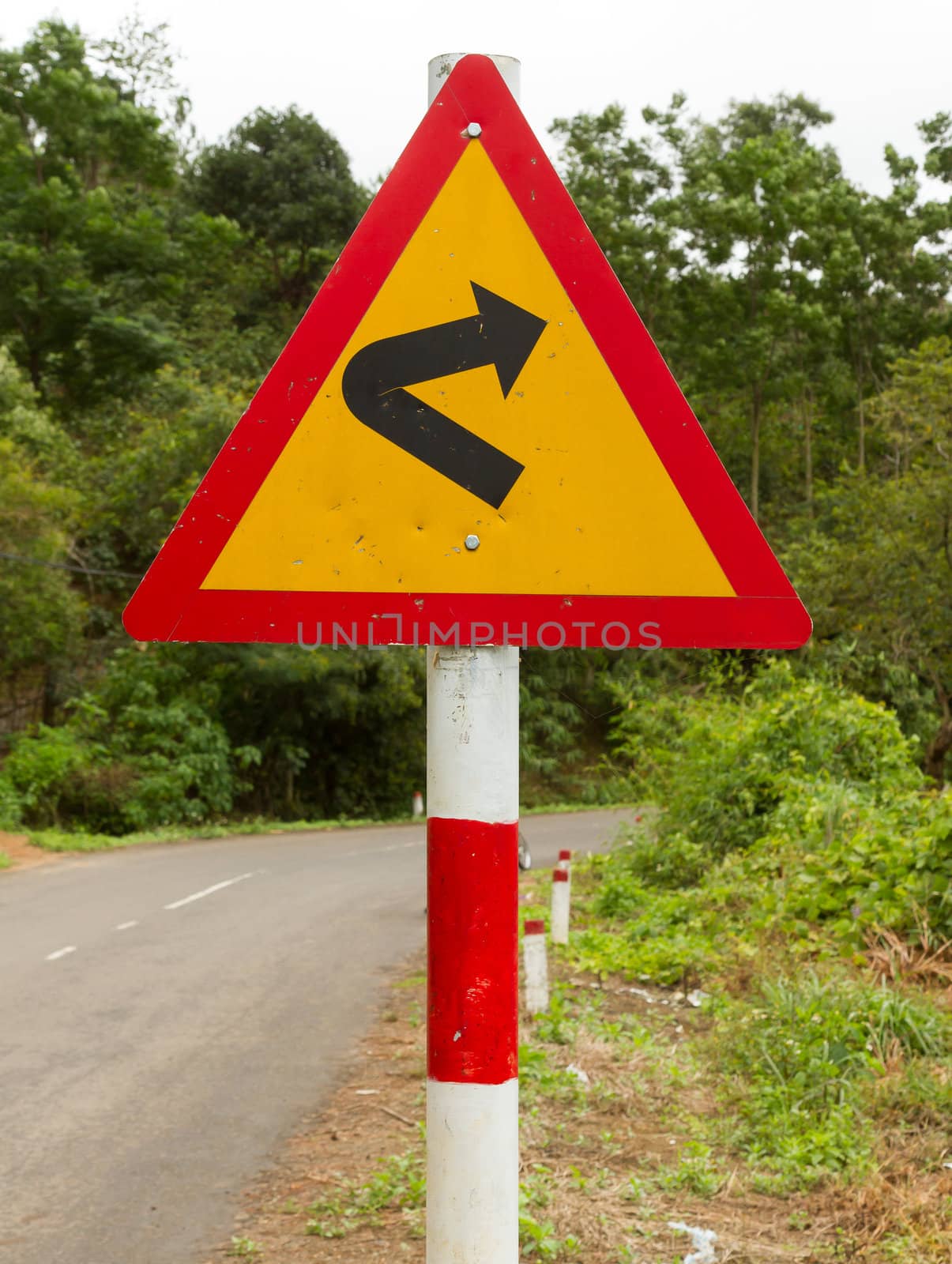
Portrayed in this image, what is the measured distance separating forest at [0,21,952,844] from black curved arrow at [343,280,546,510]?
43.8 feet

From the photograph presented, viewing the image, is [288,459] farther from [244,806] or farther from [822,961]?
[244,806]

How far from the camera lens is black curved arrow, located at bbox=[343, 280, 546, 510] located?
69.5 inches

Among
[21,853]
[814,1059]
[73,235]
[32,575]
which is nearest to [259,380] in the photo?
[73,235]

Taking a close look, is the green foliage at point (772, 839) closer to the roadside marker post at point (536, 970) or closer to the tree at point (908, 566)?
the roadside marker post at point (536, 970)

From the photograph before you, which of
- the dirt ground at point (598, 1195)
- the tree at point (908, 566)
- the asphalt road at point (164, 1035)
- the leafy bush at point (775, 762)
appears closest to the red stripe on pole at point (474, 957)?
the dirt ground at point (598, 1195)

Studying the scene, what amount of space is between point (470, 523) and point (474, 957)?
0.61 metres

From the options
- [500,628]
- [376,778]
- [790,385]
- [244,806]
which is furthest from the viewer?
[790,385]

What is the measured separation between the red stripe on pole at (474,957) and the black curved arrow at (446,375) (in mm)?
484

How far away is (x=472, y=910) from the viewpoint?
1737mm

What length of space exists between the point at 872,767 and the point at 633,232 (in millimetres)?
21795

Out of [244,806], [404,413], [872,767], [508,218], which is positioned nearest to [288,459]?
[404,413]

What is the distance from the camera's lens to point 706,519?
179cm

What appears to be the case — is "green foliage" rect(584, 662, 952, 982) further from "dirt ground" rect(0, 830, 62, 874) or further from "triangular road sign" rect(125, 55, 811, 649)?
"dirt ground" rect(0, 830, 62, 874)

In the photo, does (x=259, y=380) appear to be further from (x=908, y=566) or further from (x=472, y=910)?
(x=472, y=910)
